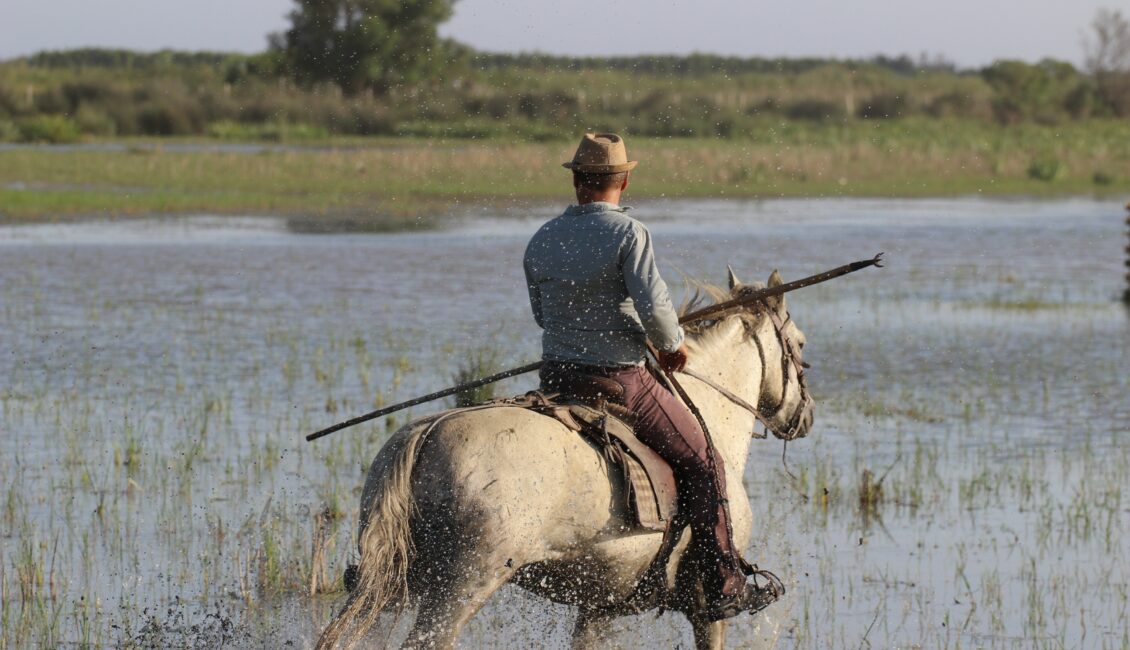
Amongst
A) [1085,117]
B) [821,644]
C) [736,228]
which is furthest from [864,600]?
[1085,117]

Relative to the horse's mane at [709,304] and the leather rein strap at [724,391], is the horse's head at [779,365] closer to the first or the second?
the horse's mane at [709,304]

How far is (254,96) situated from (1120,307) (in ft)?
135

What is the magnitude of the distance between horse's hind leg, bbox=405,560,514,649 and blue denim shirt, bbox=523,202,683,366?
2.96ft

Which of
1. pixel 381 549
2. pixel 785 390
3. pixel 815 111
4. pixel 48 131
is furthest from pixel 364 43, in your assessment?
pixel 381 549

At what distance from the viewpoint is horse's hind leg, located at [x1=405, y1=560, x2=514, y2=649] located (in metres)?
5.45

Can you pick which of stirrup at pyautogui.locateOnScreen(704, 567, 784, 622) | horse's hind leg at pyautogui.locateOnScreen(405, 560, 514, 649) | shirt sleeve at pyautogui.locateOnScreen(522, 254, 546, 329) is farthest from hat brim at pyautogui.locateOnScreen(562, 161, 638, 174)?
stirrup at pyautogui.locateOnScreen(704, 567, 784, 622)

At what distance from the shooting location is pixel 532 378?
1316cm

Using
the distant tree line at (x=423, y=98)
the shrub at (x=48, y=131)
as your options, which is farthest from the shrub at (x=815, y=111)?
the shrub at (x=48, y=131)

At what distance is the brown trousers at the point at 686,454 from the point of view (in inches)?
235

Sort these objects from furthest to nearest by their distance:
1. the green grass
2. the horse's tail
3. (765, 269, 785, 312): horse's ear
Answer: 1. the green grass
2. (765, 269, 785, 312): horse's ear
3. the horse's tail

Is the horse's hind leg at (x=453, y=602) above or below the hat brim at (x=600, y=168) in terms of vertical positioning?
below

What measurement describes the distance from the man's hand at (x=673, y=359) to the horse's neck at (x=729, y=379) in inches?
15.6

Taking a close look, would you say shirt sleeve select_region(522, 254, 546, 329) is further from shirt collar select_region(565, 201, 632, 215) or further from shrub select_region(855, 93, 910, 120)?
shrub select_region(855, 93, 910, 120)

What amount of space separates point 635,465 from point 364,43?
165 feet
